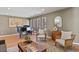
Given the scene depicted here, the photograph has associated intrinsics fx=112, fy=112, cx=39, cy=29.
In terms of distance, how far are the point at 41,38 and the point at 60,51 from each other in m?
0.54

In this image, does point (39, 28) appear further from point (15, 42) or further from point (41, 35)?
point (15, 42)

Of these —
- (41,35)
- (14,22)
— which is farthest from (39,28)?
(14,22)

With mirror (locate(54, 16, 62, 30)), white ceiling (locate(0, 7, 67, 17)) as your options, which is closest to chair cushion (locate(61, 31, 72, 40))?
mirror (locate(54, 16, 62, 30))

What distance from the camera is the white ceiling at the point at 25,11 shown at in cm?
253

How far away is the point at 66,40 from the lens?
261 centimetres

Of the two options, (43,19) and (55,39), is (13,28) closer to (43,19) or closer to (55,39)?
(43,19)

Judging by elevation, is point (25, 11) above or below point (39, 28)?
above

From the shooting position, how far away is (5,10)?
8.27ft

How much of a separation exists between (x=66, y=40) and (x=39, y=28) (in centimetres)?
69

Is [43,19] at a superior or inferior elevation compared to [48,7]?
inferior

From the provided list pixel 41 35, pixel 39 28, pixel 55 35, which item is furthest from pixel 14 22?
pixel 55 35

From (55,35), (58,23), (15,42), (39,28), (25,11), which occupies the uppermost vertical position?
(25,11)

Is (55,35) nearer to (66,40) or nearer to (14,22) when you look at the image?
(66,40)

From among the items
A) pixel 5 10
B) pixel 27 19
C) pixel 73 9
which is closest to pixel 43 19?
pixel 27 19
